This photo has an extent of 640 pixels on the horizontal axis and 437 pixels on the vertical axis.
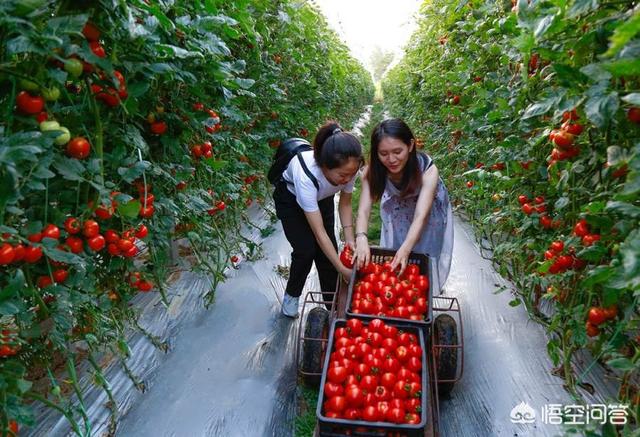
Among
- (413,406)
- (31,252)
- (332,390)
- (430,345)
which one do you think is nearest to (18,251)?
(31,252)

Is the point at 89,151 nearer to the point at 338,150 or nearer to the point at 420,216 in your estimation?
the point at 338,150

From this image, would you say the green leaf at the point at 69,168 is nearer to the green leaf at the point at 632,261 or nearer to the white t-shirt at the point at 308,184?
the white t-shirt at the point at 308,184

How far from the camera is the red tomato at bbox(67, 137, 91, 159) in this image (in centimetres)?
119

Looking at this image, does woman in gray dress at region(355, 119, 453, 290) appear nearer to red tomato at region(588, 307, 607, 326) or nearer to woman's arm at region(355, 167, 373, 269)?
woman's arm at region(355, 167, 373, 269)

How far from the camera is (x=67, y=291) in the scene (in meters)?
1.30

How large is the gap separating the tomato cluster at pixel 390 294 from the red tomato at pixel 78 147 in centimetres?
119

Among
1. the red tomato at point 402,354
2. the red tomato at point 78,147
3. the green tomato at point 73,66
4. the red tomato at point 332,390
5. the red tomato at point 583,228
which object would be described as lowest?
the red tomato at point 332,390

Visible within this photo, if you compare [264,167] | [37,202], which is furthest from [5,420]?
[264,167]

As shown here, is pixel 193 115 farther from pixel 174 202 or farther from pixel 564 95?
pixel 564 95

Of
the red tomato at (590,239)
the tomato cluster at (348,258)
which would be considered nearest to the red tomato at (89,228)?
the tomato cluster at (348,258)

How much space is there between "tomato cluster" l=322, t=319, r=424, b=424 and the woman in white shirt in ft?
1.81

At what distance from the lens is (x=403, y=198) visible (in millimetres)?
2336

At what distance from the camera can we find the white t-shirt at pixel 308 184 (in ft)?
7.06

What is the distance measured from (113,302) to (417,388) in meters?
1.20
